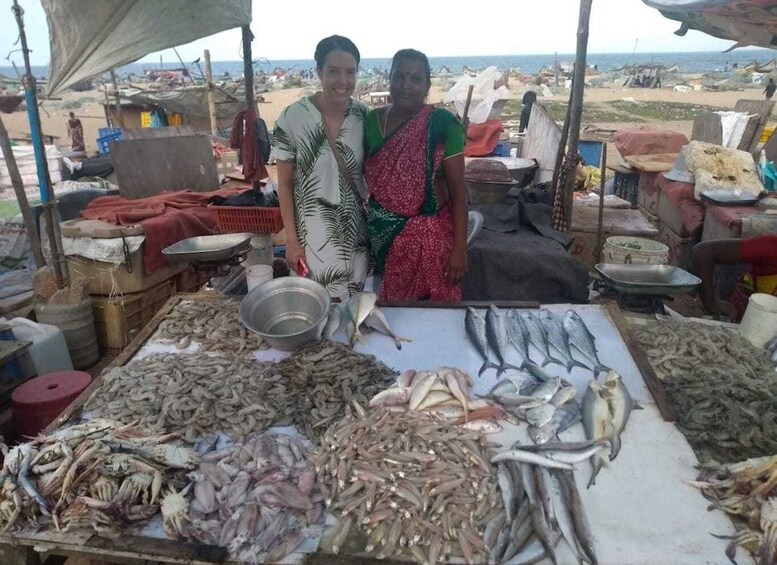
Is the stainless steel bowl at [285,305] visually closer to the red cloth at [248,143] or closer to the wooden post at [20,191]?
the red cloth at [248,143]

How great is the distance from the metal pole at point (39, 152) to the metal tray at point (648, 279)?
4887 millimetres

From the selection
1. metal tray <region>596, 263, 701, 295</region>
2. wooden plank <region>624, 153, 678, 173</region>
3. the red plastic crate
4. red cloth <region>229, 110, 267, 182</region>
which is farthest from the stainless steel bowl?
wooden plank <region>624, 153, 678, 173</region>

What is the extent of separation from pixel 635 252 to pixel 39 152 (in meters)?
5.51

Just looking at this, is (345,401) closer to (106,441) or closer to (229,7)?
(106,441)

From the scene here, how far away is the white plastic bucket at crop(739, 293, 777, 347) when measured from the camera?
9.89 ft

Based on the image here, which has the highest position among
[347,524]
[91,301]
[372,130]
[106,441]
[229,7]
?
[229,7]

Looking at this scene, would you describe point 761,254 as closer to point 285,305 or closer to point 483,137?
point 285,305

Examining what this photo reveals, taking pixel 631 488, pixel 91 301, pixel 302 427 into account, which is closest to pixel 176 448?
pixel 302 427

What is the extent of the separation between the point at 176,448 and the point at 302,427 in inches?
21.1

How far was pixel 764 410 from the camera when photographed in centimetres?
242

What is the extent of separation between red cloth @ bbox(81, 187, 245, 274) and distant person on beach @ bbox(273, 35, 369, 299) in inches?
103

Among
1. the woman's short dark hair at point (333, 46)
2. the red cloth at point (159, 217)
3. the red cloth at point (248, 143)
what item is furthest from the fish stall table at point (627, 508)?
the red cloth at point (248, 143)

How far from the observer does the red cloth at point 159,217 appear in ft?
18.0

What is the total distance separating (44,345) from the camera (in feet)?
14.9
